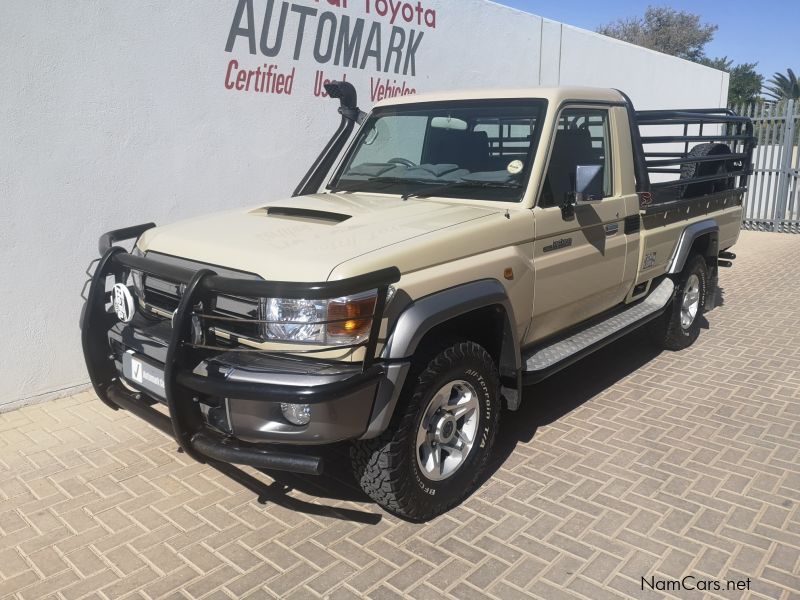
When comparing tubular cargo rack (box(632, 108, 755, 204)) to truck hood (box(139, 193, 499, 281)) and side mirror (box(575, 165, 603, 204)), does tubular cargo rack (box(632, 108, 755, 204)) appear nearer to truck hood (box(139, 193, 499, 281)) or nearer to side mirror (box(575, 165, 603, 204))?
side mirror (box(575, 165, 603, 204))

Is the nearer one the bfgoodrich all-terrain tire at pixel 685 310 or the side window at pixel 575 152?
the side window at pixel 575 152

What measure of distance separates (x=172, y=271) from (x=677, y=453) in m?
3.17

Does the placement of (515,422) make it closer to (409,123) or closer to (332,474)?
(332,474)

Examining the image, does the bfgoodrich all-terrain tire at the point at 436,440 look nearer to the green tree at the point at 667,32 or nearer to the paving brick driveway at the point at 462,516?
the paving brick driveway at the point at 462,516

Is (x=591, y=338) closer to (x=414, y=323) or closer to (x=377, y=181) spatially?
(x=377, y=181)

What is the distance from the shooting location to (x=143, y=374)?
10.8ft

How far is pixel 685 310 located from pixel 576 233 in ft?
8.31

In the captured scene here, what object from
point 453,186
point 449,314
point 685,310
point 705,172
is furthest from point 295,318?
point 705,172

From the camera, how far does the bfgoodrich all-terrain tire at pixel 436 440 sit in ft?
10.4

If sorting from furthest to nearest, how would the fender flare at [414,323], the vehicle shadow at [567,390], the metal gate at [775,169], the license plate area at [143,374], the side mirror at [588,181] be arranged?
the metal gate at [775,169] → the vehicle shadow at [567,390] → the side mirror at [588,181] → the license plate area at [143,374] → the fender flare at [414,323]

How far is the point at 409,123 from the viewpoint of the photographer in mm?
4699

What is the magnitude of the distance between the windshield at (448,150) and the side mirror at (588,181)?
11.7 inches

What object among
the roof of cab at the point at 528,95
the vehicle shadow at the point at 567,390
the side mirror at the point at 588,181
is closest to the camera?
the side mirror at the point at 588,181

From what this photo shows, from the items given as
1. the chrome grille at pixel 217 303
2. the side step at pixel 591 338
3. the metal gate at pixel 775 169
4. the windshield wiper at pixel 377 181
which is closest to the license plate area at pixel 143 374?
the chrome grille at pixel 217 303
